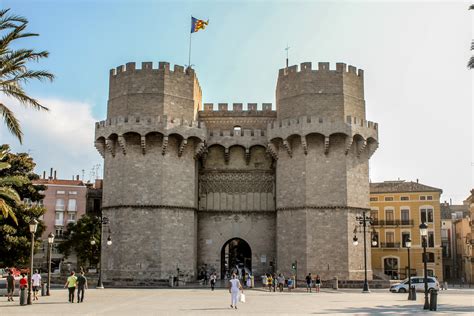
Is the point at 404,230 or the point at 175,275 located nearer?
the point at 175,275

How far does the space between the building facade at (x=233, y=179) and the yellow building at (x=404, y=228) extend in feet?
55.5

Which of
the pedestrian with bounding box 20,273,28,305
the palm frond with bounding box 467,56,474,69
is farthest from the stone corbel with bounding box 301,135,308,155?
the pedestrian with bounding box 20,273,28,305

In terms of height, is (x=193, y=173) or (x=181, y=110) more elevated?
(x=181, y=110)

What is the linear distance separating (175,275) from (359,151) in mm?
14245

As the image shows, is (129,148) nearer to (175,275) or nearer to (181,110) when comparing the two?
(181,110)

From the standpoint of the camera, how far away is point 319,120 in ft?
117

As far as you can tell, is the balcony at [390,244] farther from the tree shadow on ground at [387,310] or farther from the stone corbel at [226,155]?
the tree shadow on ground at [387,310]

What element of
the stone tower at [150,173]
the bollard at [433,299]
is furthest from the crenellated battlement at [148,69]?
the bollard at [433,299]

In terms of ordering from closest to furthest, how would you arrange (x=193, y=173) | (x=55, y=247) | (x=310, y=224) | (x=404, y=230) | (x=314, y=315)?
(x=314, y=315)
(x=310, y=224)
(x=193, y=173)
(x=404, y=230)
(x=55, y=247)

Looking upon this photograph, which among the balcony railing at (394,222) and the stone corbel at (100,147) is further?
the balcony railing at (394,222)

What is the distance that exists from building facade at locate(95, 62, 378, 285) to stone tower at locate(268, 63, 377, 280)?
0.07 meters

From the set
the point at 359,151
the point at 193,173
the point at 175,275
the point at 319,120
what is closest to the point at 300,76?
the point at 319,120

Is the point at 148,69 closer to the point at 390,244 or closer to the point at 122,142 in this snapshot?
the point at 122,142

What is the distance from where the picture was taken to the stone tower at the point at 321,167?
114ft
